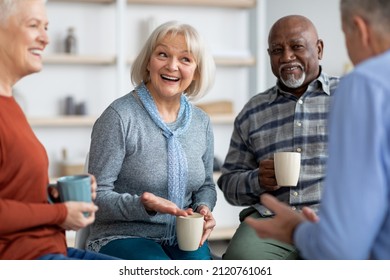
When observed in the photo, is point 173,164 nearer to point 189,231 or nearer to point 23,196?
point 189,231

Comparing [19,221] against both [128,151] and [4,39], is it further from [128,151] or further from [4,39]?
[128,151]

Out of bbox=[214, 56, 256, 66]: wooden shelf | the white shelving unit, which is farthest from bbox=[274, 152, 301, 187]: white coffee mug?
bbox=[214, 56, 256, 66]: wooden shelf

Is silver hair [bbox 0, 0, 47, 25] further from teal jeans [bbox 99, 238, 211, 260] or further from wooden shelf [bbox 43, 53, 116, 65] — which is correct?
wooden shelf [bbox 43, 53, 116, 65]

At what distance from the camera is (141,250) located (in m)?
1.60

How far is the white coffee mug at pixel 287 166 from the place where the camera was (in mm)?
1604

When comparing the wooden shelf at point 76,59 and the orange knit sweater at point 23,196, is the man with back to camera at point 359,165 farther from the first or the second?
the wooden shelf at point 76,59

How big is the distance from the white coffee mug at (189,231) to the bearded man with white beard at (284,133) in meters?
0.28

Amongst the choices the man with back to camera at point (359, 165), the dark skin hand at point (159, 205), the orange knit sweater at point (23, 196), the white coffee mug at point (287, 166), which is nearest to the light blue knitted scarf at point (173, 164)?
the dark skin hand at point (159, 205)

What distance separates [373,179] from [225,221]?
3.26 m

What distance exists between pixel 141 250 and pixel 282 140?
0.59m

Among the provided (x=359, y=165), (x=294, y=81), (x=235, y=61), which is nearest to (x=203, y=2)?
(x=235, y=61)

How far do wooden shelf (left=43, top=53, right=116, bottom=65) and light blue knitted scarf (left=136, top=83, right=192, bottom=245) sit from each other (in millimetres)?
1934

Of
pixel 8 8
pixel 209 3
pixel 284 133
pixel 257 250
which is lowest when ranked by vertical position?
pixel 257 250
